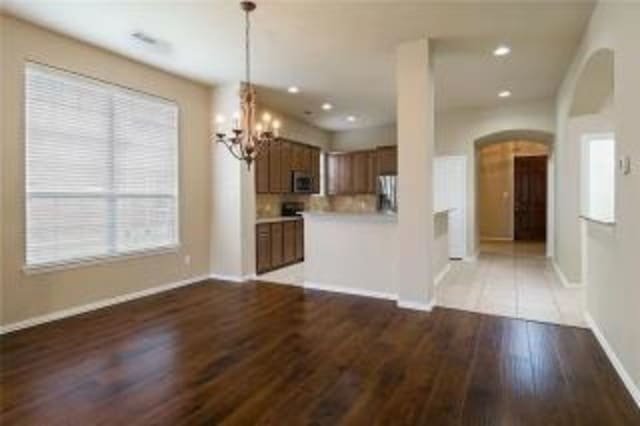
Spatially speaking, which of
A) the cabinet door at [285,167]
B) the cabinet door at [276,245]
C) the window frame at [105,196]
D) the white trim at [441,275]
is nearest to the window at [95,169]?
the window frame at [105,196]

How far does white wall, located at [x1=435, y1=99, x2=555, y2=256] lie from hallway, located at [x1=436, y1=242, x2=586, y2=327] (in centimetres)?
102

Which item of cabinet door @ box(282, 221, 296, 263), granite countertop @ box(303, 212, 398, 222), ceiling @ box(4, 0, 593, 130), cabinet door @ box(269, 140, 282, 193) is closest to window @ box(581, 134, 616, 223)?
ceiling @ box(4, 0, 593, 130)

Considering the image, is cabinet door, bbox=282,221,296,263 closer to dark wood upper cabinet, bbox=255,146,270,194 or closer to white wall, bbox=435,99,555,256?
dark wood upper cabinet, bbox=255,146,270,194

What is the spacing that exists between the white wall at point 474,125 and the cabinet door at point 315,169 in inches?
106

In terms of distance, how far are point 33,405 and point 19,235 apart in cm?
206

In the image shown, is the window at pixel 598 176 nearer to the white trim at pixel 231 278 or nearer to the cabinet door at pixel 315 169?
the white trim at pixel 231 278

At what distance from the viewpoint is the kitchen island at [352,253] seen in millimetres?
4773

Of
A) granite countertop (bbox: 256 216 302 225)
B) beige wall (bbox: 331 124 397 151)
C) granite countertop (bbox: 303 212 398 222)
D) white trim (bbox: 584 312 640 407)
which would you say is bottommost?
white trim (bbox: 584 312 640 407)

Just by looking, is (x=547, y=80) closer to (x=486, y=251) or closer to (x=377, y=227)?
(x=377, y=227)

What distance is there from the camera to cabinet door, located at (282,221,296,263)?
7098 mm

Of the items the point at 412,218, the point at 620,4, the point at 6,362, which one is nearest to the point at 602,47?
the point at 620,4

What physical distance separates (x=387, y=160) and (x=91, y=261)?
20.3 feet

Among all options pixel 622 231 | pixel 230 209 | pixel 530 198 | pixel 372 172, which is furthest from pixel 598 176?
pixel 530 198

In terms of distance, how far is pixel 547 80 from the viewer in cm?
567
